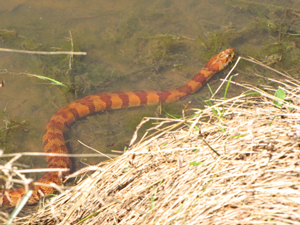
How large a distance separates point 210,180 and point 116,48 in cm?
495

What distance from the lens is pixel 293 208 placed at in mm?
1478

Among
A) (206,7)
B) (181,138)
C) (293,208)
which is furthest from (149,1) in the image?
(293,208)

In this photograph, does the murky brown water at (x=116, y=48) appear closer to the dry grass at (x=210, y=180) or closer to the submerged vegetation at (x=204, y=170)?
the submerged vegetation at (x=204, y=170)

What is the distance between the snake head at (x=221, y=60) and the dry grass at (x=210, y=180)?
3.75 metres

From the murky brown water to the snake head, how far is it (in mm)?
248

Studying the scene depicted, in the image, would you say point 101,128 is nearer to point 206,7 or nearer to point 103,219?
point 103,219

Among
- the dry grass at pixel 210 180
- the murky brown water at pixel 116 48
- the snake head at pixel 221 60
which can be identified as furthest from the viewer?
the snake head at pixel 221 60

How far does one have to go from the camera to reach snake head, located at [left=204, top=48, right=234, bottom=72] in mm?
5906

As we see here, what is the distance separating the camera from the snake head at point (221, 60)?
5906 millimetres

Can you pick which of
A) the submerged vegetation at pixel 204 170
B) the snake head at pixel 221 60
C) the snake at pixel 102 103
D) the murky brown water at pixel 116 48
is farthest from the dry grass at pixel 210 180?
the snake head at pixel 221 60

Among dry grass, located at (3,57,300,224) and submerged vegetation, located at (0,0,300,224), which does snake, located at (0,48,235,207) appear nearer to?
submerged vegetation, located at (0,0,300,224)

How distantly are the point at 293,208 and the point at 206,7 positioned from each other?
6.52m

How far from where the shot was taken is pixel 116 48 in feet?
20.4

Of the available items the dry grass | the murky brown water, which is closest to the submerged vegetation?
the dry grass
